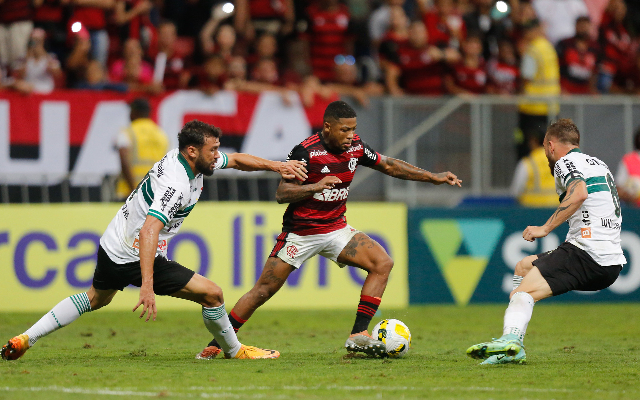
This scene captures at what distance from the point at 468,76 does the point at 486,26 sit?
6.37ft

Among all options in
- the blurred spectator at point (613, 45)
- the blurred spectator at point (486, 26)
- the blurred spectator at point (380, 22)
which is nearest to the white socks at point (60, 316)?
the blurred spectator at point (380, 22)

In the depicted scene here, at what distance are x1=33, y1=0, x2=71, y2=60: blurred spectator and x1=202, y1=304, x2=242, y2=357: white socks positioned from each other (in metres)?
8.36

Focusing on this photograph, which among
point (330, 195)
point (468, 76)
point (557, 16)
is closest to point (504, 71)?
point (468, 76)

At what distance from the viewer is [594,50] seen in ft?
56.6

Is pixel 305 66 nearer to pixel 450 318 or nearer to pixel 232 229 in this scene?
pixel 232 229

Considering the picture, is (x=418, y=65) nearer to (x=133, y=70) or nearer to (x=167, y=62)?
(x=167, y=62)

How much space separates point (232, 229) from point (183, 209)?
17.6 feet

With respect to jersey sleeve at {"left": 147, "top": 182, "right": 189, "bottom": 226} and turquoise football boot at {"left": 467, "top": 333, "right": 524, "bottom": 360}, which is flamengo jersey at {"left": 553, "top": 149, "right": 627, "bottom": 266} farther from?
jersey sleeve at {"left": 147, "top": 182, "right": 189, "bottom": 226}

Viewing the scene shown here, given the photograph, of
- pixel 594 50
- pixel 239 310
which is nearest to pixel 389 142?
pixel 594 50

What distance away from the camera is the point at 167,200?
23.5ft

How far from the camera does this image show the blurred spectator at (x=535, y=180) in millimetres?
13820

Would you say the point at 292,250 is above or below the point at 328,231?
below

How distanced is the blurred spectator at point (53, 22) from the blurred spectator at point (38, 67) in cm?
48

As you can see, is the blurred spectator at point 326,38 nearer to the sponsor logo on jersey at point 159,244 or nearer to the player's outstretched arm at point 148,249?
the sponsor logo on jersey at point 159,244
